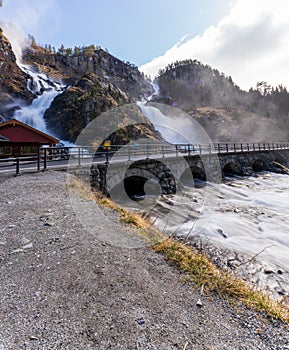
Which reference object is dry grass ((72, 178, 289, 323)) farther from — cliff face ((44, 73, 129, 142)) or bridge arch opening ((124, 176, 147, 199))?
cliff face ((44, 73, 129, 142))

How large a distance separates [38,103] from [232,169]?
5072 centimetres

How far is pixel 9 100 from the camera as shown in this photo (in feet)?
155

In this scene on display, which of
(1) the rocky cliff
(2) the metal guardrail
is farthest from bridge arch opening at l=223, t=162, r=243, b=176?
(1) the rocky cliff

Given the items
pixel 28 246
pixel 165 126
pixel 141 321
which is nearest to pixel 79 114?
pixel 165 126

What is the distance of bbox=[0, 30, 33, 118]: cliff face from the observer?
45625 millimetres

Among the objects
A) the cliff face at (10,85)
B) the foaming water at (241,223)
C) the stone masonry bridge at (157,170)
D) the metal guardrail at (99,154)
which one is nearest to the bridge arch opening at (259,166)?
the stone masonry bridge at (157,170)

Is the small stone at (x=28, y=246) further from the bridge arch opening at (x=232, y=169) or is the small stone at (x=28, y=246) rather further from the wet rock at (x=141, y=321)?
the bridge arch opening at (x=232, y=169)

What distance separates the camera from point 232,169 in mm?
20484

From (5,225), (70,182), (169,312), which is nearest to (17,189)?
(70,182)

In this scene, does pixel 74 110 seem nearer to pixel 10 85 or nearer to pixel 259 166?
pixel 10 85

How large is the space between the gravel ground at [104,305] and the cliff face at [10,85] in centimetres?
4999

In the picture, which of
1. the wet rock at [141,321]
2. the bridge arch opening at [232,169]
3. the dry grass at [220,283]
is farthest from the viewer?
the bridge arch opening at [232,169]

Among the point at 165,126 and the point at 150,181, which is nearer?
the point at 150,181

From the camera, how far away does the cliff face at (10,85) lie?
4562 cm
